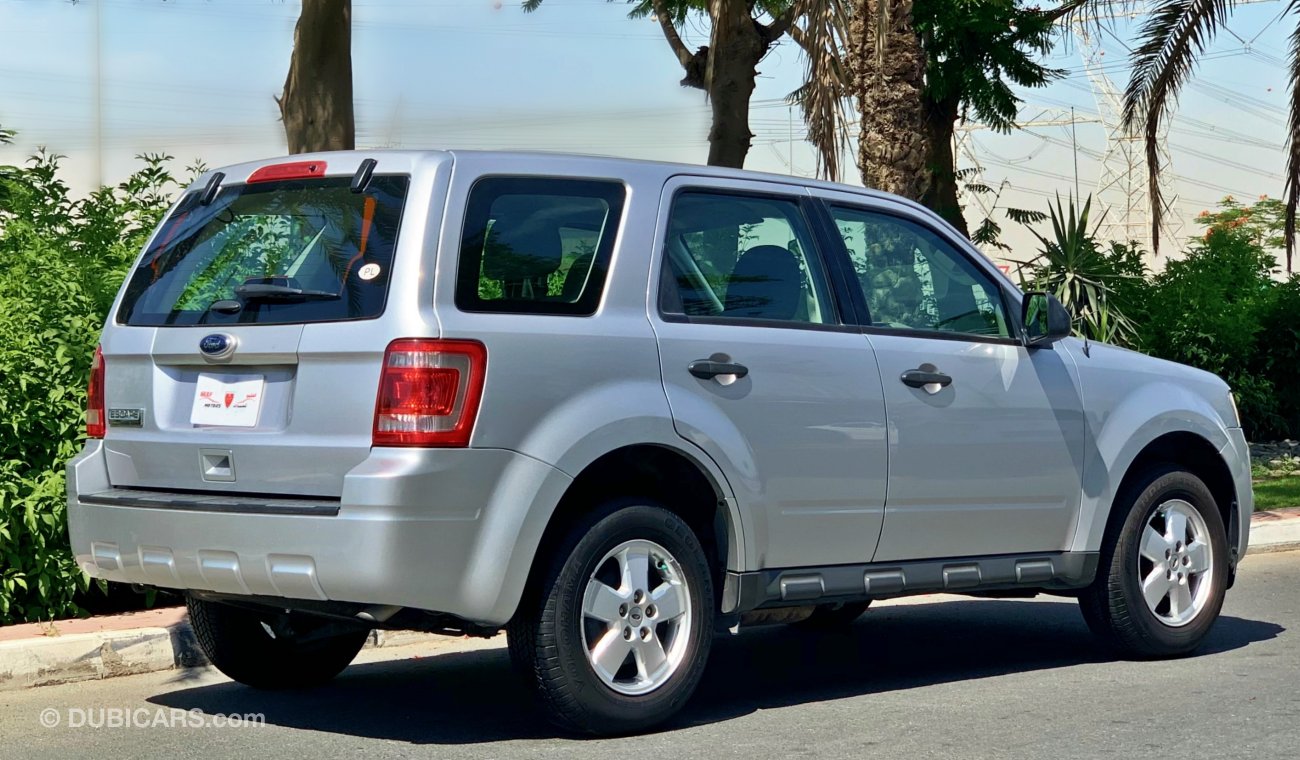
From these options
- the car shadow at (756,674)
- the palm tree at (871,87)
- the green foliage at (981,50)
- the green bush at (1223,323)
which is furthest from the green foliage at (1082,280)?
the car shadow at (756,674)

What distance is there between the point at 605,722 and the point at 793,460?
3.82 feet

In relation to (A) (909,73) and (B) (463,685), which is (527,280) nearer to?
(B) (463,685)

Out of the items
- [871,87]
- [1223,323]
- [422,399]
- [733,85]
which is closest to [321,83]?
[871,87]

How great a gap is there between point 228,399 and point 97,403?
710mm

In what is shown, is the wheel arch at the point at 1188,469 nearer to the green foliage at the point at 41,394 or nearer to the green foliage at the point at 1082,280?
the green foliage at the point at 41,394

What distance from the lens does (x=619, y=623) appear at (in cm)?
564

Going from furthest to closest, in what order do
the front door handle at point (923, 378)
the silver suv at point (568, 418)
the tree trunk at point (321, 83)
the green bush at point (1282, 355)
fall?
the green bush at point (1282, 355)
the tree trunk at point (321, 83)
the front door handle at point (923, 378)
the silver suv at point (568, 418)

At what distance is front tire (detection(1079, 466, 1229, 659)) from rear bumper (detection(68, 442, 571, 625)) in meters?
2.96

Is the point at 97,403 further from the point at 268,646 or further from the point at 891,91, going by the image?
the point at 891,91

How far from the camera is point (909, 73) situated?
12789 millimetres

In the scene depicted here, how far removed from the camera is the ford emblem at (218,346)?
5.52 metres

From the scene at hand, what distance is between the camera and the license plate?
217 inches

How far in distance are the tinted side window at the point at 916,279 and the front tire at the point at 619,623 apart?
4.59ft

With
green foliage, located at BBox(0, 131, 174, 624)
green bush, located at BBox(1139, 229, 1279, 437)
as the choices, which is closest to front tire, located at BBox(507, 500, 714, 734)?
green foliage, located at BBox(0, 131, 174, 624)
